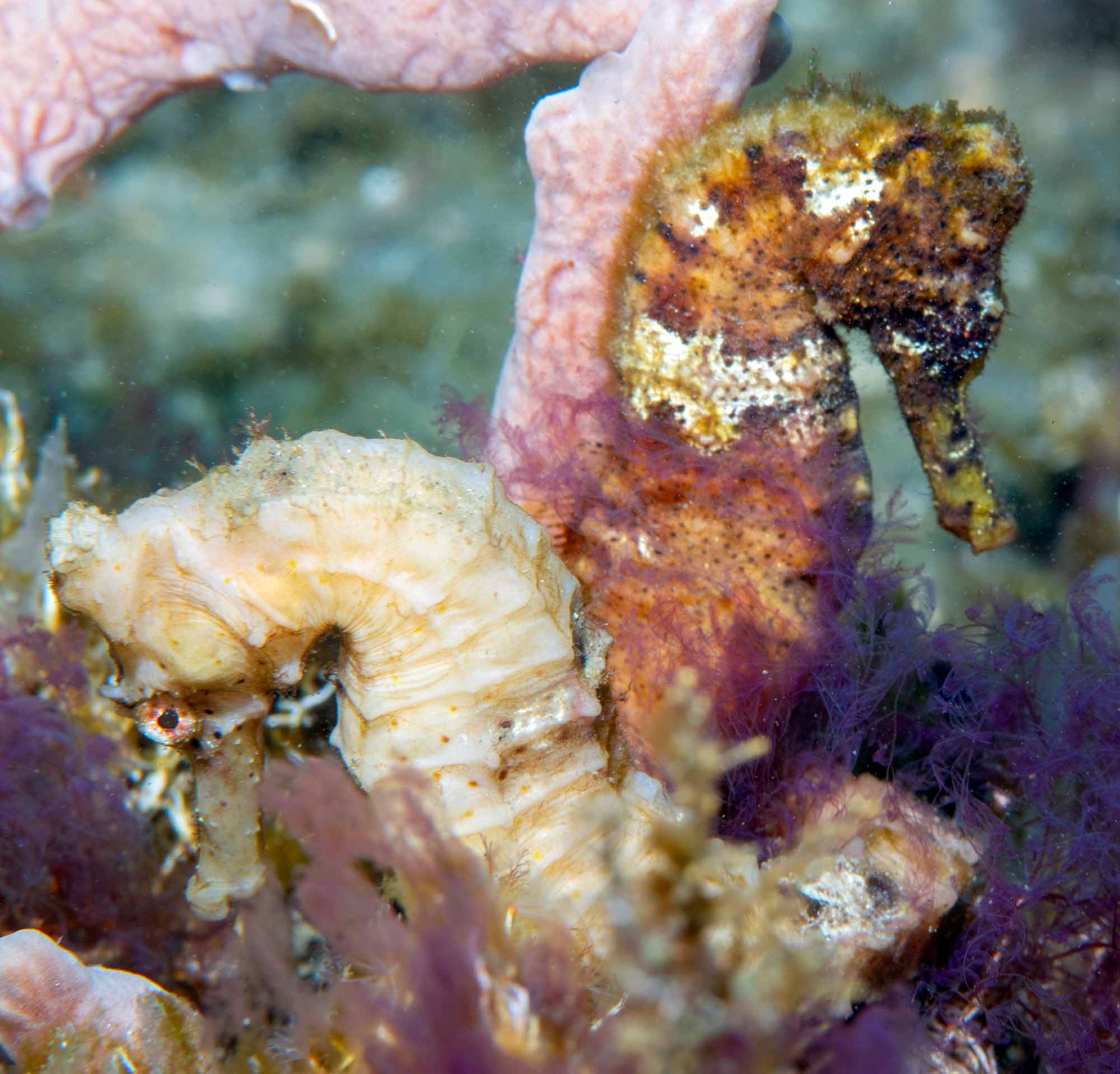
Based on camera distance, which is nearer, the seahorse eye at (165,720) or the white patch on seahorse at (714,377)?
the seahorse eye at (165,720)

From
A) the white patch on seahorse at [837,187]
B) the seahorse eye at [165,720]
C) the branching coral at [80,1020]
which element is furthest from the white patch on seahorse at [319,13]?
the branching coral at [80,1020]

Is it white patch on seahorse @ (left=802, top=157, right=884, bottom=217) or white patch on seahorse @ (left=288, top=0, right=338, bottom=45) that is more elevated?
white patch on seahorse @ (left=288, top=0, right=338, bottom=45)

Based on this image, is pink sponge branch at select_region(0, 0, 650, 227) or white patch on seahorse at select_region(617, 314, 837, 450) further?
pink sponge branch at select_region(0, 0, 650, 227)

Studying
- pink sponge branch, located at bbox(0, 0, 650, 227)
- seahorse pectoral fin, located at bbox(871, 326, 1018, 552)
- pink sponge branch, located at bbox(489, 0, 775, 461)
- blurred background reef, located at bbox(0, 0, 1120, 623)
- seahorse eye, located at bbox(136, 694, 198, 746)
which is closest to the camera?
seahorse eye, located at bbox(136, 694, 198, 746)

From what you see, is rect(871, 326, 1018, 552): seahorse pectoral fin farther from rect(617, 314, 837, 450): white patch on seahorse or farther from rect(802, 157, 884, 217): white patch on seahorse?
rect(802, 157, 884, 217): white patch on seahorse

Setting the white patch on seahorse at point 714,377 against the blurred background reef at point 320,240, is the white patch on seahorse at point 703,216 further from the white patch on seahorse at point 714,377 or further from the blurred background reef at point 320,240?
the blurred background reef at point 320,240

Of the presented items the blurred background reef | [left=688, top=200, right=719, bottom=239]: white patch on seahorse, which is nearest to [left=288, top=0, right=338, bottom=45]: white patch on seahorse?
the blurred background reef

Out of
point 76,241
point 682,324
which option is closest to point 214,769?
point 682,324

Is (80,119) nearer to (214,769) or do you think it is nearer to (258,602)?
(258,602)

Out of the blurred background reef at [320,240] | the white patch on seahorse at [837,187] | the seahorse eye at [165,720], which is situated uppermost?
the white patch on seahorse at [837,187]
